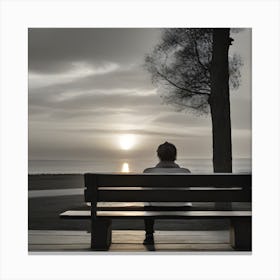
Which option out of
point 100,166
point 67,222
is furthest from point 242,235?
point 100,166

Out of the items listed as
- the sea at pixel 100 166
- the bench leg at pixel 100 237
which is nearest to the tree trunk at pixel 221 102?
the bench leg at pixel 100 237

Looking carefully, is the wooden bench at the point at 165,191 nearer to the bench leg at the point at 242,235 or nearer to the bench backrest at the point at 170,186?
the bench backrest at the point at 170,186

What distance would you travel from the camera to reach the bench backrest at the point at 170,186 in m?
6.15

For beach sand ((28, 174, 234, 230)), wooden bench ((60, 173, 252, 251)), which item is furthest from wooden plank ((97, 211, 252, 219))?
beach sand ((28, 174, 234, 230))

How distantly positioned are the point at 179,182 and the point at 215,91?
4583 mm

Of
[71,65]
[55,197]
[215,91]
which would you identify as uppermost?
[71,65]

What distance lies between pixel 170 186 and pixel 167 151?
65 centimetres

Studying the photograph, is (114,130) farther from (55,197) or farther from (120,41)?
(55,197)

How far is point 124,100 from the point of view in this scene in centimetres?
2275

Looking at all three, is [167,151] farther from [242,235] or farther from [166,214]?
[242,235]

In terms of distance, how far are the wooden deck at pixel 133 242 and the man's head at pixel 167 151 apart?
2.75 ft

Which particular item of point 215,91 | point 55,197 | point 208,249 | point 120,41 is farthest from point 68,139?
point 208,249

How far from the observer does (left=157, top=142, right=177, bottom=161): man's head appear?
6715 mm
